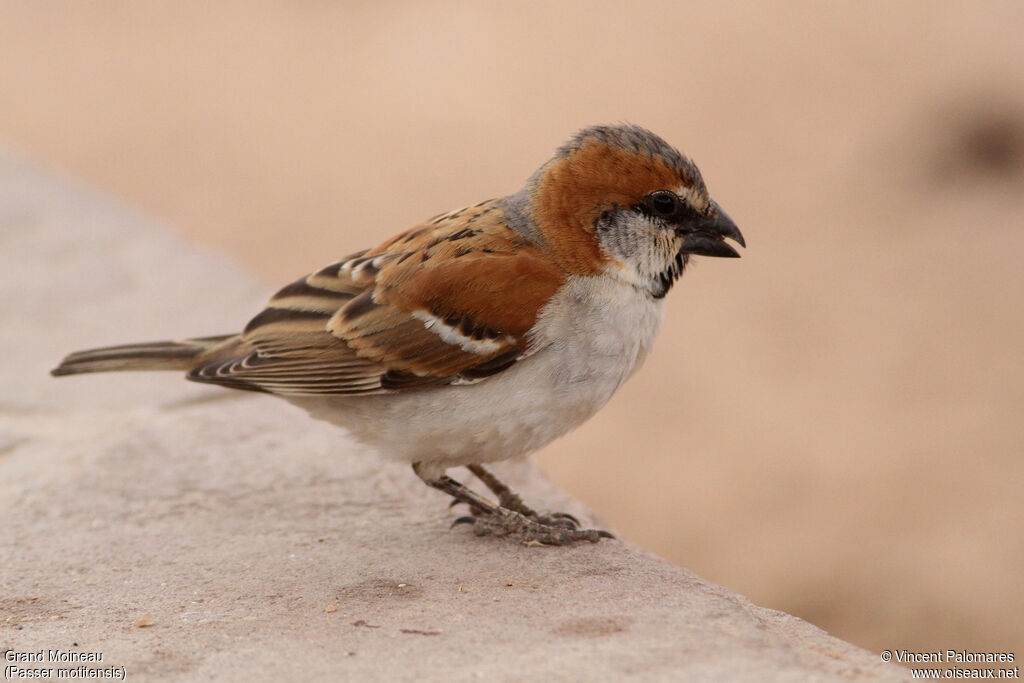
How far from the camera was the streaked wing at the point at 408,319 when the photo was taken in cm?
414

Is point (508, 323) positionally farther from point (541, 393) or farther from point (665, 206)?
point (665, 206)

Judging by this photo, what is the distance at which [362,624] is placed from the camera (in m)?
3.43

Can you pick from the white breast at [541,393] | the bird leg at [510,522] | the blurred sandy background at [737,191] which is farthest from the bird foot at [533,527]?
the blurred sandy background at [737,191]

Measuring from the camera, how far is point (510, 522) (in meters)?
4.30

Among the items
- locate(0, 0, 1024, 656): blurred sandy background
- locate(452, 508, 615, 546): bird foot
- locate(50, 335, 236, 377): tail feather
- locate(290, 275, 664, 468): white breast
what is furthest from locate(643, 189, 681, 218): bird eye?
locate(0, 0, 1024, 656): blurred sandy background

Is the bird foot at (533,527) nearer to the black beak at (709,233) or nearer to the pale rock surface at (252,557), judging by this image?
the pale rock surface at (252,557)

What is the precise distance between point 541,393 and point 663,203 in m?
0.81

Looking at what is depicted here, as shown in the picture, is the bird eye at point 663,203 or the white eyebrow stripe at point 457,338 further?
the bird eye at point 663,203

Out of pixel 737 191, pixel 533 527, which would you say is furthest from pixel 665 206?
pixel 737 191

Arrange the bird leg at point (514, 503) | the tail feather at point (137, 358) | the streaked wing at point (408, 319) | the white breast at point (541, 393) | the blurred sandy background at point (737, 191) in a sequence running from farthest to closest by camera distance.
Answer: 1. the blurred sandy background at point (737, 191)
2. the tail feather at point (137, 358)
3. the bird leg at point (514, 503)
4. the streaked wing at point (408, 319)
5. the white breast at point (541, 393)

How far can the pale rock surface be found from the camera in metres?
3.08

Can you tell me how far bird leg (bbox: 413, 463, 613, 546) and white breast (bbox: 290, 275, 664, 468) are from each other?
→ 18 centimetres

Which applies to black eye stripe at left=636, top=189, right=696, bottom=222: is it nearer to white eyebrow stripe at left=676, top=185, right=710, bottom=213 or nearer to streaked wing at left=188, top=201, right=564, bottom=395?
white eyebrow stripe at left=676, top=185, right=710, bottom=213

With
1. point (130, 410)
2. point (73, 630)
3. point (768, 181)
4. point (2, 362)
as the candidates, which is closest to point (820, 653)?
point (73, 630)
